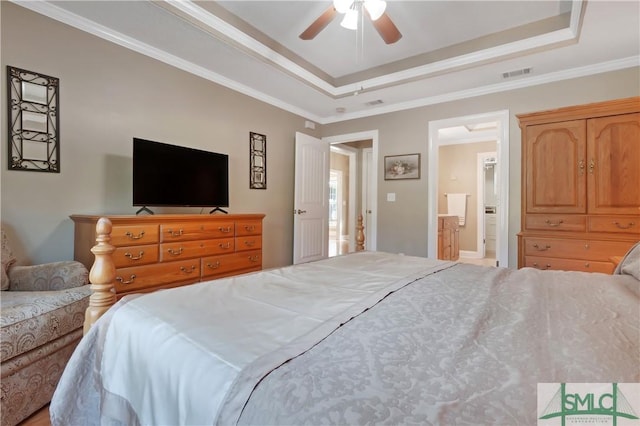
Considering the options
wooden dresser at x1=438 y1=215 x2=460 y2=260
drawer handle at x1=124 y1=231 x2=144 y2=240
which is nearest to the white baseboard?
wooden dresser at x1=438 y1=215 x2=460 y2=260

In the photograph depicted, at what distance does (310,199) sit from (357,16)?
279cm

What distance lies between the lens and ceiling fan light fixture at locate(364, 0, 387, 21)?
1.99 meters

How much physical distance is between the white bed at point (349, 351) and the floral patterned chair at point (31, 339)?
0.65 m

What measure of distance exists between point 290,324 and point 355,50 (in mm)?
3213

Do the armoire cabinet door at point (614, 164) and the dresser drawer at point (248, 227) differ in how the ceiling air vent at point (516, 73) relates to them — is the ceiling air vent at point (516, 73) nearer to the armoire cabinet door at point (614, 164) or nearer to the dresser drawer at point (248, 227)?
the armoire cabinet door at point (614, 164)

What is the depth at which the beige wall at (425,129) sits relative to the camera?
10.3 ft

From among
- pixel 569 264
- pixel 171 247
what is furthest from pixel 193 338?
pixel 569 264

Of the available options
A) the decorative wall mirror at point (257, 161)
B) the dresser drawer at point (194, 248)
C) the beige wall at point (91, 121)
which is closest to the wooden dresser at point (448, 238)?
the decorative wall mirror at point (257, 161)

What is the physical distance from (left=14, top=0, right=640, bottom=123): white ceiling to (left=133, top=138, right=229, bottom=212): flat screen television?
97cm

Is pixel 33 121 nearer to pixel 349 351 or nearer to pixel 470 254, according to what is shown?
pixel 349 351

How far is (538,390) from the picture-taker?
0.54 m

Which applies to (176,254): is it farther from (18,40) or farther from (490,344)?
(490,344)

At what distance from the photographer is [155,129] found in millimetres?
2971

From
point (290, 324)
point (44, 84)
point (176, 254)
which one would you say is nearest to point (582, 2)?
point (290, 324)
